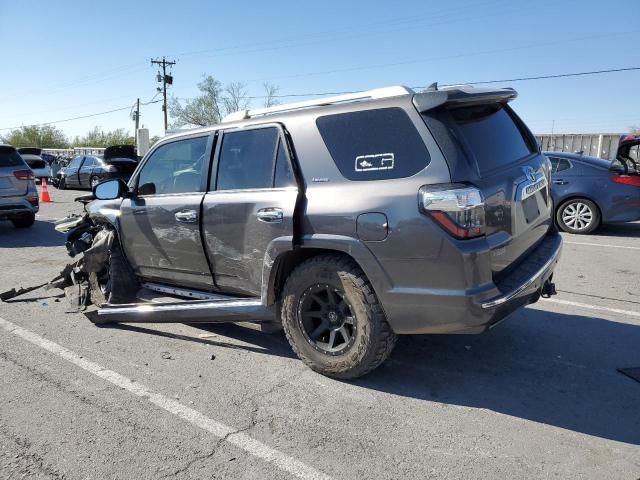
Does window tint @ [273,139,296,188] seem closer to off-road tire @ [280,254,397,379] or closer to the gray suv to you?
the gray suv

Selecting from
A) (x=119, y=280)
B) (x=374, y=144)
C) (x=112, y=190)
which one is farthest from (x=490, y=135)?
(x=119, y=280)

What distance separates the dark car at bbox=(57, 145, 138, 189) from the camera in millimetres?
18484

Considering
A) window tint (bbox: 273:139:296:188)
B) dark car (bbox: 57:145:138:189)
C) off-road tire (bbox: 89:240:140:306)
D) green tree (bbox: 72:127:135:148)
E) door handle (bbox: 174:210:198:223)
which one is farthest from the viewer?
green tree (bbox: 72:127:135:148)

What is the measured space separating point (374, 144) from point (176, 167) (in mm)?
2052

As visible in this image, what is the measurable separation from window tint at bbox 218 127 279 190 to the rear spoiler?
1143 millimetres

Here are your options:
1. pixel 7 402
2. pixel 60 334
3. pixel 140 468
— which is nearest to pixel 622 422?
pixel 140 468

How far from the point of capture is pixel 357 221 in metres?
3.11

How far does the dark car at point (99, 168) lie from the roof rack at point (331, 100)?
50.6ft

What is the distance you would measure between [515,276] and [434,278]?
2.19 feet

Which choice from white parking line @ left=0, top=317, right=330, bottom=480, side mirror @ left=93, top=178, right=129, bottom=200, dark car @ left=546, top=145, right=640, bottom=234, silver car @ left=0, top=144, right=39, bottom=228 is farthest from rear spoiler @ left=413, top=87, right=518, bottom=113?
silver car @ left=0, top=144, right=39, bottom=228

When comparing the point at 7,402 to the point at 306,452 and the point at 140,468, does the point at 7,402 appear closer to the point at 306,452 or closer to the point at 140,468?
the point at 140,468

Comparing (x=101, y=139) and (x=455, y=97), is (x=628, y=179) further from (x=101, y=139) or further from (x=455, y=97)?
(x=101, y=139)

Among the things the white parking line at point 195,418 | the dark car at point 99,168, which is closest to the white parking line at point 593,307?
the white parking line at point 195,418

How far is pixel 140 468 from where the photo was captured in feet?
8.52
